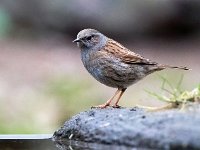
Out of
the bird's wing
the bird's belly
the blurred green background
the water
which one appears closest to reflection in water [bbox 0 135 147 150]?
the water

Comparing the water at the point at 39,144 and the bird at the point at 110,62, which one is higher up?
the bird at the point at 110,62

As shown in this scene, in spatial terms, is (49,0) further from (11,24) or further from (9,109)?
(9,109)

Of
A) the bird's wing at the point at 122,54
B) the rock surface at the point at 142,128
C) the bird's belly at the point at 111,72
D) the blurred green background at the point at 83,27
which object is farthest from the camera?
the blurred green background at the point at 83,27

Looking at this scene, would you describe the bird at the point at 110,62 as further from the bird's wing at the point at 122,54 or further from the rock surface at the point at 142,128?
the rock surface at the point at 142,128

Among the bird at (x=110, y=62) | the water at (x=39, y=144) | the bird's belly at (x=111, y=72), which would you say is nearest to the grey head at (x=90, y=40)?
the bird at (x=110, y=62)

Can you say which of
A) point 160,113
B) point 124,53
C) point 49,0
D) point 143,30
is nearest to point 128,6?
point 143,30

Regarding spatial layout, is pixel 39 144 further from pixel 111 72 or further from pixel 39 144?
pixel 111 72

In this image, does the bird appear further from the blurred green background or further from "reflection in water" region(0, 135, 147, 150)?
the blurred green background

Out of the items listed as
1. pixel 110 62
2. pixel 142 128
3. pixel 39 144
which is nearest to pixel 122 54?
pixel 110 62

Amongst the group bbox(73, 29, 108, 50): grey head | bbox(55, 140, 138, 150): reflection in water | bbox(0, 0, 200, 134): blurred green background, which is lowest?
bbox(55, 140, 138, 150): reflection in water
